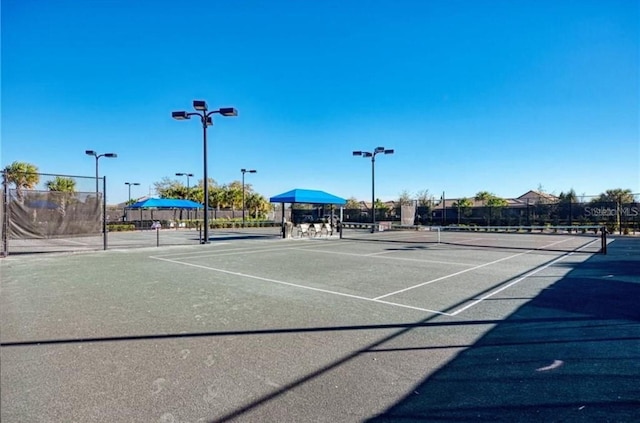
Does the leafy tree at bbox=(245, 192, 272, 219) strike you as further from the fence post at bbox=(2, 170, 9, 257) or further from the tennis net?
the fence post at bbox=(2, 170, 9, 257)

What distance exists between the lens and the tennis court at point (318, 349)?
2.88 meters

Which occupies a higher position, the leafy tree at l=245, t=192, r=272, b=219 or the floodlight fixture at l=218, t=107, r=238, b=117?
the floodlight fixture at l=218, t=107, r=238, b=117

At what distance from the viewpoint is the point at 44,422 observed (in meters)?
2.64

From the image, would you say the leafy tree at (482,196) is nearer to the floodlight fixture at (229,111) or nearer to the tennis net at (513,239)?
the tennis net at (513,239)

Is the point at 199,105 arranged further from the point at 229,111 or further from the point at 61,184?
the point at 61,184

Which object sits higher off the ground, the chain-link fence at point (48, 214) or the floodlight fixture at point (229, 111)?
the floodlight fixture at point (229, 111)

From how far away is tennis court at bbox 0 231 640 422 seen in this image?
2.88 m

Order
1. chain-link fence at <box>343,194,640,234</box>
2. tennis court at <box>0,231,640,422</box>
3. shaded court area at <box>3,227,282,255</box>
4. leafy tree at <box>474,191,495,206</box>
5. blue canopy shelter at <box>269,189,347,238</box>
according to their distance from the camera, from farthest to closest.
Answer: leafy tree at <box>474,191,495,206</box>
chain-link fence at <box>343,194,640,234</box>
blue canopy shelter at <box>269,189,347,238</box>
shaded court area at <box>3,227,282,255</box>
tennis court at <box>0,231,640,422</box>

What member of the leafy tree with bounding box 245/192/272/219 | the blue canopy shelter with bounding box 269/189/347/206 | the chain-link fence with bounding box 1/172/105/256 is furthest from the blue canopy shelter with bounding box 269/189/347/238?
the leafy tree with bounding box 245/192/272/219

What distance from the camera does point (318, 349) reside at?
4.09 metres

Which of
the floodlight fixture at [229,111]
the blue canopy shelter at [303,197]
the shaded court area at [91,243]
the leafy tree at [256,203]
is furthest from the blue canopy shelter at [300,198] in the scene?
the leafy tree at [256,203]

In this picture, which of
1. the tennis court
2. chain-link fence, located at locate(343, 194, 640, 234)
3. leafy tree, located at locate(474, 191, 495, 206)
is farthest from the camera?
leafy tree, located at locate(474, 191, 495, 206)

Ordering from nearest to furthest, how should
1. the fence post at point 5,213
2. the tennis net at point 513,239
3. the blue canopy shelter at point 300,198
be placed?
the fence post at point 5,213 → the tennis net at point 513,239 → the blue canopy shelter at point 300,198

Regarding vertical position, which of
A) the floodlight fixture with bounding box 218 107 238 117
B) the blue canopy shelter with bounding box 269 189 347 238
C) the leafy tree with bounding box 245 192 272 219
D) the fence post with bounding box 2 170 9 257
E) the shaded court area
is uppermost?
the floodlight fixture with bounding box 218 107 238 117
